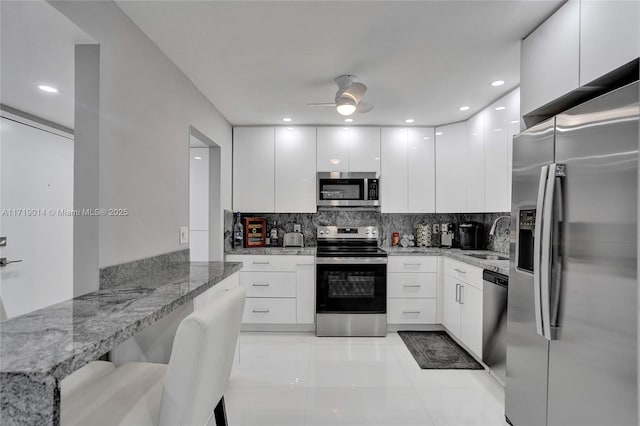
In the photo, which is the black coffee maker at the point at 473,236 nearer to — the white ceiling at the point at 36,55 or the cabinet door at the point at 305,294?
the cabinet door at the point at 305,294

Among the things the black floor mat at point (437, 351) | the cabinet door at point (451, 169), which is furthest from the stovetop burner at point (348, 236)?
the black floor mat at point (437, 351)

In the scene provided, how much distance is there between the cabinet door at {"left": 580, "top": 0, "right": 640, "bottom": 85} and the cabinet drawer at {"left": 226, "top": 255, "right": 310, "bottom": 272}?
275 cm

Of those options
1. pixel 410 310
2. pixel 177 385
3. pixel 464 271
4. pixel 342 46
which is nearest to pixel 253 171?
pixel 342 46

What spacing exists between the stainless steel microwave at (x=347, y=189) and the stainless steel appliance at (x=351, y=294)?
65 cm

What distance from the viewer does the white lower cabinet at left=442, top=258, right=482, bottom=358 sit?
8.93ft

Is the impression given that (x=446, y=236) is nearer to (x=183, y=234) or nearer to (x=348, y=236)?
(x=348, y=236)

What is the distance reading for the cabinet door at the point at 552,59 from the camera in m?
1.53

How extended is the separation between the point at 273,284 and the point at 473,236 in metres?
2.26

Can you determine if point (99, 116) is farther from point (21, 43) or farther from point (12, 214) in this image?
point (12, 214)

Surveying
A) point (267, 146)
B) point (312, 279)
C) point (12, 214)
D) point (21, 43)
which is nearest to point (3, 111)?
point (12, 214)

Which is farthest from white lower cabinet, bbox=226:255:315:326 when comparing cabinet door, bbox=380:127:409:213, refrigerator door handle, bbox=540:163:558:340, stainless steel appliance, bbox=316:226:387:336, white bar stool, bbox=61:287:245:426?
refrigerator door handle, bbox=540:163:558:340

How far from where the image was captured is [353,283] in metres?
3.48

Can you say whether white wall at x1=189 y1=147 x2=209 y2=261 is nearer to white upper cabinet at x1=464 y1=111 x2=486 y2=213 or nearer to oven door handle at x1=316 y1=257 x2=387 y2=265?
oven door handle at x1=316 y1=257 x2=387 y2=265

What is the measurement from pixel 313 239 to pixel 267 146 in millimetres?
1290
